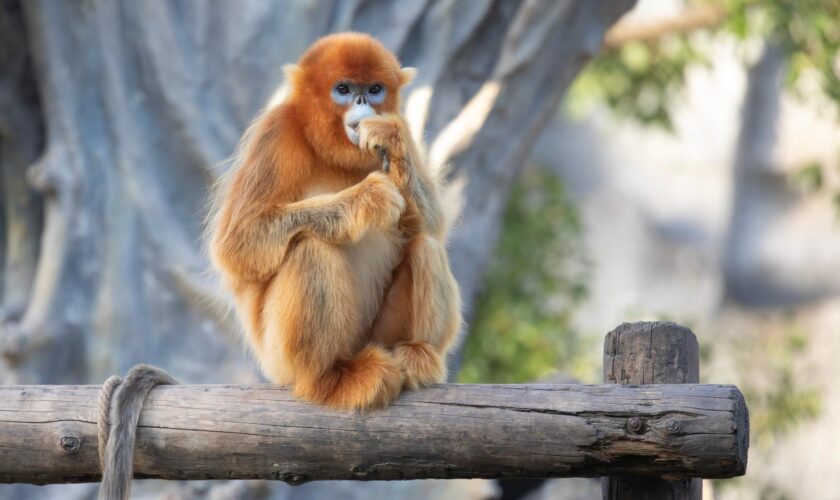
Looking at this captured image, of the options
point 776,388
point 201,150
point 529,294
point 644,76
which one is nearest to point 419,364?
point 201,150

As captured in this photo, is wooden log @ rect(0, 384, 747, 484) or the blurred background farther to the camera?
the blurred background

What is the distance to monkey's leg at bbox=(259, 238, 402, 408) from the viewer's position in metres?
3.98

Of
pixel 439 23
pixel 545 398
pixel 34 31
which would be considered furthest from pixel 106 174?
pixel 545 398

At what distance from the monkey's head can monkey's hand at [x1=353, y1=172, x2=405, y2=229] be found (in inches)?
8.2

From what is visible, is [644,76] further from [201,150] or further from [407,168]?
[407,168]

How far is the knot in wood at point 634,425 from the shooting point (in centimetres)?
353

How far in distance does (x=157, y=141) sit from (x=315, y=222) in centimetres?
444

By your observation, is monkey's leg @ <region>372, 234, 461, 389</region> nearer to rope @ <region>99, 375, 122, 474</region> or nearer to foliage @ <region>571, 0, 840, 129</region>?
rope @ <region>99, 375, 122, 474</region>

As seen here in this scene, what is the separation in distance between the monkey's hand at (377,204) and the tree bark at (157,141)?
12.4ft

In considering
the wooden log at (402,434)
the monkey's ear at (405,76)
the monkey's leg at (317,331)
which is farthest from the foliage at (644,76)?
the wooden log at (402,434)

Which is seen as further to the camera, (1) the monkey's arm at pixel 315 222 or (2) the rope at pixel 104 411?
(1) the monkey's arm at pixel 315 222

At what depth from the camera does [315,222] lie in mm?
4109

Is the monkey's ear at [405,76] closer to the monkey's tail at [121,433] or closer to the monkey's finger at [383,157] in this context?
the monkey's finger at [383,157]

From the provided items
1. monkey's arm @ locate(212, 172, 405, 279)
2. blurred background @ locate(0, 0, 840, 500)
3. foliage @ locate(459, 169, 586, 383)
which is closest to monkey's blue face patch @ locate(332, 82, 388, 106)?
monkey's arm @ locate(212, 172, 405, 279)
